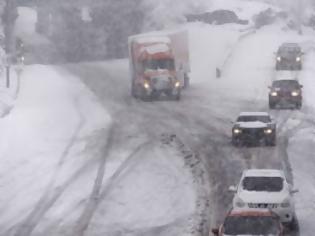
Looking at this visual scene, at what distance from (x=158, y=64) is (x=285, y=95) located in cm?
810

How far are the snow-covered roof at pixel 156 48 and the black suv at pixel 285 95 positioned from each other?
7.32 metres

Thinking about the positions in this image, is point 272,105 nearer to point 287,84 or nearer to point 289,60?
point 287,84

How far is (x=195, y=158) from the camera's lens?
32.0 m

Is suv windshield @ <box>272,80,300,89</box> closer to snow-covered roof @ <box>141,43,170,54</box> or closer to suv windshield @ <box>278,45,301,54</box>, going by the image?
snow-covered roof @ <box>141,43,170,54</box>

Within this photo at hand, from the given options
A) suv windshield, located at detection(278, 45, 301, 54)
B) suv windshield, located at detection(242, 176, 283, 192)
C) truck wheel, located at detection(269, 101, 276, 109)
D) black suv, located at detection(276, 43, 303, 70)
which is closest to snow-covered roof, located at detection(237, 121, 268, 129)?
truck wheel, located at detection(269, 101, 276, 109)

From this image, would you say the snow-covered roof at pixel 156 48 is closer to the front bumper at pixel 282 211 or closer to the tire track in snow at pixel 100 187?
the tire track in snow at pixel 100 187

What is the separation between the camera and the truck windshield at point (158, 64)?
1837 inches

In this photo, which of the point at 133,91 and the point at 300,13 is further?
the point at 300,13

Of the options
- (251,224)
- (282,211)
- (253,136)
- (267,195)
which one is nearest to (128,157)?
(253,136)

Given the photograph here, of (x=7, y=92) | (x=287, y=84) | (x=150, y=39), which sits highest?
(x=150, y=39)

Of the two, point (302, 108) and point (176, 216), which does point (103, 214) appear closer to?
point (176, 216)

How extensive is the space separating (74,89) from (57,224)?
2873 centimetres

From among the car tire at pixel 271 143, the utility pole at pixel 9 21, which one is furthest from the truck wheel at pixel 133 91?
the utility pole at pixel 9 21

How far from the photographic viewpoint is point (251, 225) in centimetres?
2003
